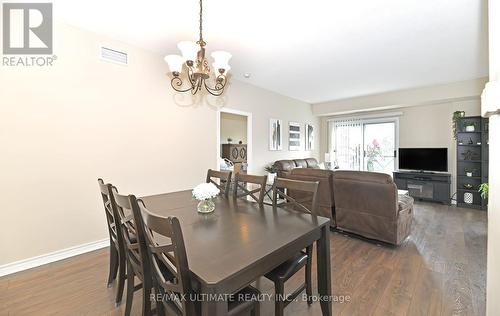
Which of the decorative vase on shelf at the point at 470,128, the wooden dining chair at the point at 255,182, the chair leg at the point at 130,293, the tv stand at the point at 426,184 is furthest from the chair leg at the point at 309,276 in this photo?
the decorative vase on shelf at the point at 470,128

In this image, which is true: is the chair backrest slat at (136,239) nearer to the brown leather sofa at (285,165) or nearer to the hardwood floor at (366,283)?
the hardwood floor at (366,283)

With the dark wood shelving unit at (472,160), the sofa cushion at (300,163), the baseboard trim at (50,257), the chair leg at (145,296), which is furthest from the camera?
the sofa cushion at (300,163)

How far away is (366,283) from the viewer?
2092mm

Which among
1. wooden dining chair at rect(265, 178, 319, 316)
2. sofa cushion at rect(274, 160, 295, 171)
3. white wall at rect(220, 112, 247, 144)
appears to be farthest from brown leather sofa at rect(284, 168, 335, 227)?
white wall at rect(220, 112, 247, 144)

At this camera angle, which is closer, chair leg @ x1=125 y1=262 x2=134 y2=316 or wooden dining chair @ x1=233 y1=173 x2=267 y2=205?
chair leg @ x1=125 y1=262 x2=134 y2=316

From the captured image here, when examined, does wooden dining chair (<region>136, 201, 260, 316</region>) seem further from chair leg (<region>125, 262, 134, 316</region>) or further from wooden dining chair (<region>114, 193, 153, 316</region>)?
chair leg (<region>125, 262, 134, 316</region>)

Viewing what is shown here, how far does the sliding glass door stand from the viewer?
621 cm

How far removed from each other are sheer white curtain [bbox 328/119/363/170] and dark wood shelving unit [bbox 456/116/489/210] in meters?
2.24

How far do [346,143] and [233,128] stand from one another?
4003 millimetres

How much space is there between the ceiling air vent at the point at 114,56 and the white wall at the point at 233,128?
16.1 feet

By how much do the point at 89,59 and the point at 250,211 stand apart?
2739 mm

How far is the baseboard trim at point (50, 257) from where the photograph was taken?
88.2 inches

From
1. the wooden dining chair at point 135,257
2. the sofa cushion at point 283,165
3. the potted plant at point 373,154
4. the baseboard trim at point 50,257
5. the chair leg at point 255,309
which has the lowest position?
the baseboard trim at point 50,257

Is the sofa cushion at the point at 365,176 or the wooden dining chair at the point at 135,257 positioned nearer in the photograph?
the wooden dining chair at the point at 135,257
